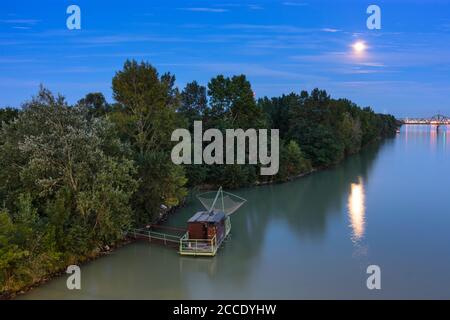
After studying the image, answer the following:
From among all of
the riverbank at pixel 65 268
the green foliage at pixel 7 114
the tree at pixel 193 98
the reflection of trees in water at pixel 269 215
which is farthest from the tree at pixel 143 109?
the tree at pixel 193 98

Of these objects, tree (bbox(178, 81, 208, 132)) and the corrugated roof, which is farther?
tree (bbox(178, 81, 208, 132))

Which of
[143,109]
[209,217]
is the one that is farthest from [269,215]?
[143,109]

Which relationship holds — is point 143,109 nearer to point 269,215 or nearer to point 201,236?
point 269,215

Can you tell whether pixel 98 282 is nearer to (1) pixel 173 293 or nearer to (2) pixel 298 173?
(1) pixel 173 293

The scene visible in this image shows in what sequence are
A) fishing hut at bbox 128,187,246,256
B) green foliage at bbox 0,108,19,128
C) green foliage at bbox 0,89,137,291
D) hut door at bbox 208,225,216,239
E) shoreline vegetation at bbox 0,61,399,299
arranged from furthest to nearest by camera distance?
green foliage at bbox 0,108,19,128 < hut door at bbox 208,225,216,239 < fishing hut at bbox 128,187,246,256 < green foliage at bbox 0,89,137,291 < shoreline vegetation at bbox 0,61,399,299

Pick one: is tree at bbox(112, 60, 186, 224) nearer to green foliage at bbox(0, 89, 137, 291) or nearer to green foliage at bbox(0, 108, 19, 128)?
green foliage at bbox(0, 108, 19, 128)

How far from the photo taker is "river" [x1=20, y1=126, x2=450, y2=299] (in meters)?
15.9

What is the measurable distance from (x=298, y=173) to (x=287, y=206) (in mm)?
14452

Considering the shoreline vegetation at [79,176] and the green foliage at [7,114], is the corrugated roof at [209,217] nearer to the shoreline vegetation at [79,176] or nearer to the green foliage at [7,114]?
the shoreline vegetation at [79,176]

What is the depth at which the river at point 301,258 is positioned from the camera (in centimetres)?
1587

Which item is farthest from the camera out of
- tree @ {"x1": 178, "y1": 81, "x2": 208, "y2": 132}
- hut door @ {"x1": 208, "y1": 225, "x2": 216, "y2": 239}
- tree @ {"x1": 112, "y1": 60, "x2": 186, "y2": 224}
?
tree @ {"x1": 178, "y1": 81, "x2": 208, "y2": 132}

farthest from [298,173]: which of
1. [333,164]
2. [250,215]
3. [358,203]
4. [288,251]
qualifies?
[288,251]

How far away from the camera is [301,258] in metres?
19.4

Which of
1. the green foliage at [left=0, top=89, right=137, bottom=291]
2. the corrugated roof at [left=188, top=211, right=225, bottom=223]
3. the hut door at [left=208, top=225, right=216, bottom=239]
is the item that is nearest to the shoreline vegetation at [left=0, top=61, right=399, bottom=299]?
the green foliage at [left=0, top=89, right=137, bottom=291]
